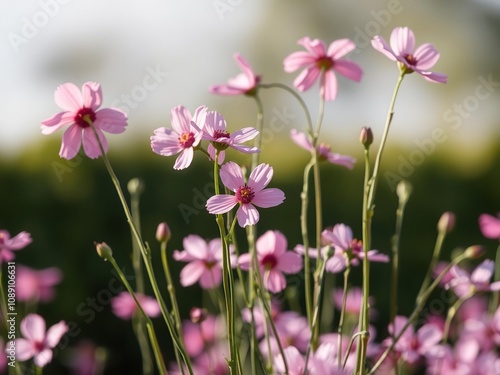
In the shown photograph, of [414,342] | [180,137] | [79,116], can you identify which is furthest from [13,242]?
[414,342]

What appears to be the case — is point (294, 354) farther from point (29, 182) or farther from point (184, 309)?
point (29, 182)

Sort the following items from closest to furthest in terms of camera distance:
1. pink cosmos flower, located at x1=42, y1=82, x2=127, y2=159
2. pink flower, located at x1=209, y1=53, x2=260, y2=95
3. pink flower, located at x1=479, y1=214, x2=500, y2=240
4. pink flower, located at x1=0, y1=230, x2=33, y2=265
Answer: pink cosmos flower, located at x1=42, y1=82, x2=127, y2=159 → pink flower, located at x1=0, y1=230, x2=33, y2=265 → pink flower, located at x1=209, y1=53, x2=260, y2=95 → pink flower, located at x1=479, y1=214, x2=500, y2=240

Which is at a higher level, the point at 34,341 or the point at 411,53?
the point at 411,53

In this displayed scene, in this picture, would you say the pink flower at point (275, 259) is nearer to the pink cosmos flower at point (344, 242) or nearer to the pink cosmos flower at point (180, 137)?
the pink cosmos flower at point (344, 242)

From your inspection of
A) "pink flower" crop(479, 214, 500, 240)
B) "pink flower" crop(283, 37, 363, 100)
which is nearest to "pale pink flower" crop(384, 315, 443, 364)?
"pink flower" crop(479, 214, 500, 240)

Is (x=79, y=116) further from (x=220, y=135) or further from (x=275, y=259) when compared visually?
(x=275, y=259)

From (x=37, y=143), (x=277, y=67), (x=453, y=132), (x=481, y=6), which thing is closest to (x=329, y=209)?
(x=453, y=132)

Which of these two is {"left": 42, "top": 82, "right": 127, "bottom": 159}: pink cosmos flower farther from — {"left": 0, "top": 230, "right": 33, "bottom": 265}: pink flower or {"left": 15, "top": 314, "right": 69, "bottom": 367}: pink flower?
{"left": 15, "top": 314, "right": 69, "bottom": 367}: pink flower

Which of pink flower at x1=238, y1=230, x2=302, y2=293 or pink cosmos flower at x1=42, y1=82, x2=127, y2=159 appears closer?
pink cosmos flower at x1=42, y1=82, x2=127, y2=159
